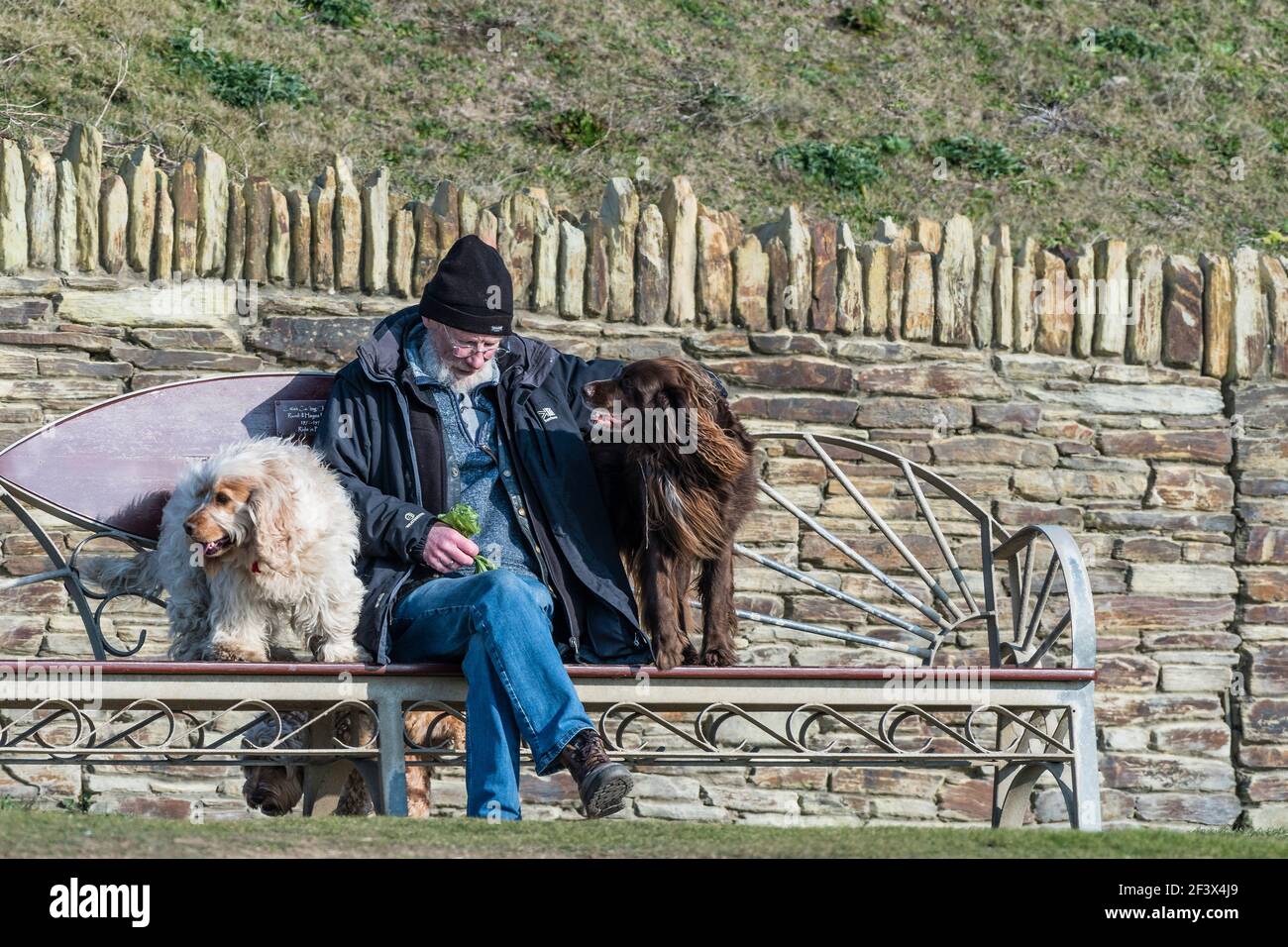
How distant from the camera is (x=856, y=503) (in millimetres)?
5938

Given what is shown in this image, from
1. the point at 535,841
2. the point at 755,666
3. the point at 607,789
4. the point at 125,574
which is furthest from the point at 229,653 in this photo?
the point at 755,666

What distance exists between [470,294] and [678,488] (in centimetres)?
85

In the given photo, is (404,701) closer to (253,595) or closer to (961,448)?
(253,595)

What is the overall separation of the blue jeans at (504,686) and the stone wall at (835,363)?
161 centimetres

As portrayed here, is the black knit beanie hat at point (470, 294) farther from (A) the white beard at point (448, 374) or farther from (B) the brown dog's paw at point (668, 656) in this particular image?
(B) the brown dog's paw at point (668, 656)

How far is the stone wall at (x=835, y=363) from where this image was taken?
18.4 feet

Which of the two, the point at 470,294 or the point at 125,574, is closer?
the point at 470,294

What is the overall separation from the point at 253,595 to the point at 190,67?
21.3 feet

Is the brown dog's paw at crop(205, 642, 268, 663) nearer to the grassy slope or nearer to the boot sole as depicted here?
the boot sole

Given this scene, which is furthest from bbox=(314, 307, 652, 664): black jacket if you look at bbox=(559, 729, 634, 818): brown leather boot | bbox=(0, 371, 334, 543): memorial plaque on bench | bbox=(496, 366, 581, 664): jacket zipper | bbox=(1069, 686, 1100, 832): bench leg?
bbox=(1069, 686, 1100, 832): bench leg

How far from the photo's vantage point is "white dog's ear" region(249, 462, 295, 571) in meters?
4.38

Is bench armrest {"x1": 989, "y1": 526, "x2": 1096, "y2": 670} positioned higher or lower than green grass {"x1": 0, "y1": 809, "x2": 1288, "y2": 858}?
higher

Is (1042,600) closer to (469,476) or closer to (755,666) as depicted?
(755,666)

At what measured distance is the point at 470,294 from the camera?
15.6 ft
